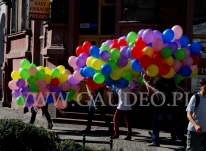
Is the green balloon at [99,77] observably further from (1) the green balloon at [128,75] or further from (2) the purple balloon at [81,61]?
(2) the purple balloon at [81,61]

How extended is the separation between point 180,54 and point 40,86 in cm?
374

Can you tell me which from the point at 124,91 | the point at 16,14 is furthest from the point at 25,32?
the point at 124,91

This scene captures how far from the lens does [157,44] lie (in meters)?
9.81

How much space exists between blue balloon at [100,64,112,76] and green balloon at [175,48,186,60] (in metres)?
1.44

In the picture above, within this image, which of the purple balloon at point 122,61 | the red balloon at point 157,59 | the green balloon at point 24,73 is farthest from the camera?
the green balloon at point 24,73

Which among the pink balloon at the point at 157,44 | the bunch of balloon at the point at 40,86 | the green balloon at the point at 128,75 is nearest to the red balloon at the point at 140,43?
the pink balloon at the point at 157,44

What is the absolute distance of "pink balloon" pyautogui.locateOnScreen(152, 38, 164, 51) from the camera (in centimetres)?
980

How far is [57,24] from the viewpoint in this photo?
15.6m

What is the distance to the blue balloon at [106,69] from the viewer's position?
1017cm

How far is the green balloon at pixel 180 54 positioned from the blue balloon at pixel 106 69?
56.6 inches

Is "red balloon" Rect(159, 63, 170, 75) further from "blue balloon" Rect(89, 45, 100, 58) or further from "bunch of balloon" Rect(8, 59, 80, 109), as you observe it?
"bunch of balloon" Rect(8, 59, 80, 109)

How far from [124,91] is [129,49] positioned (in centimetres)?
202

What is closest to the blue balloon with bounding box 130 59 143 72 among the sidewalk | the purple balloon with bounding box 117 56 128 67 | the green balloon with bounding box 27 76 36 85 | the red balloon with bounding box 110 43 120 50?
the purple balloon with bounding box 117 56 128 67

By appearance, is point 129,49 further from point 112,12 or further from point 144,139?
point 112,12
